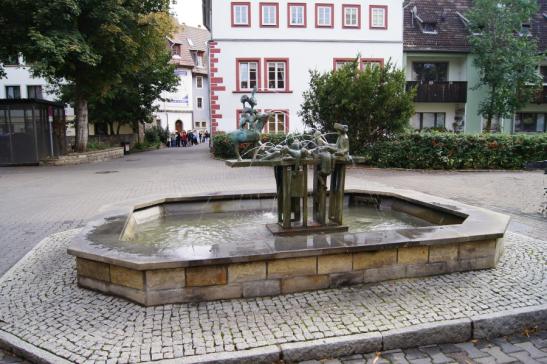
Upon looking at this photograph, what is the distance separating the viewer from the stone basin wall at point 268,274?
15.2 feet

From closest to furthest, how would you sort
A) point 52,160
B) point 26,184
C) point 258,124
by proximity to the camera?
point 258,124 < point 26,184 < point 52,160

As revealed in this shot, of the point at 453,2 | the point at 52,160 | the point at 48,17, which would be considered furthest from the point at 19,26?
the point at 453,2

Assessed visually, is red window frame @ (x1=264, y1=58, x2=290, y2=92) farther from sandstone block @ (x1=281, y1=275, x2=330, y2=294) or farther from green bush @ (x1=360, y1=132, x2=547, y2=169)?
sandstone block @ (x1=281, y1=275, x2=330, y2=294)

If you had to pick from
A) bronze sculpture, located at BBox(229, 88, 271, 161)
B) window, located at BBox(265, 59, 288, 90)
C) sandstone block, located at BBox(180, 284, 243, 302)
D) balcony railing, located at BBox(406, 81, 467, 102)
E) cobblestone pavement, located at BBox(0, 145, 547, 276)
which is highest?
window, located at BBox(265, 59, 288, 90)

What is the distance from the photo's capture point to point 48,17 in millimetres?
20562

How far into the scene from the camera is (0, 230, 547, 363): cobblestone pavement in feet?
12.9

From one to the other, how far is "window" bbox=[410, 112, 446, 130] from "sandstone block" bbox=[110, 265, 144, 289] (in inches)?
1306

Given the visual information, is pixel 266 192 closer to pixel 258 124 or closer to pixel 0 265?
pixel 258 124

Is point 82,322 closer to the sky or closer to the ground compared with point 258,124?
closer to the ground

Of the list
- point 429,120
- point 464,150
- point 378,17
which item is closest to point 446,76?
point 429,120

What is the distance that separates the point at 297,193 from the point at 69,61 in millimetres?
19640

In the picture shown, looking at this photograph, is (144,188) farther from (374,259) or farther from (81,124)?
(81,124)

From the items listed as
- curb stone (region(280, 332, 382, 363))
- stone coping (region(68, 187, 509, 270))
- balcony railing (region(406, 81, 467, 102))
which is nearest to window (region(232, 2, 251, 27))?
balcony railing (region(406, 81, 467, 102))

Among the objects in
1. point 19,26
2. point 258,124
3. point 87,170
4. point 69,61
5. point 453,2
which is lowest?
point 87,170
